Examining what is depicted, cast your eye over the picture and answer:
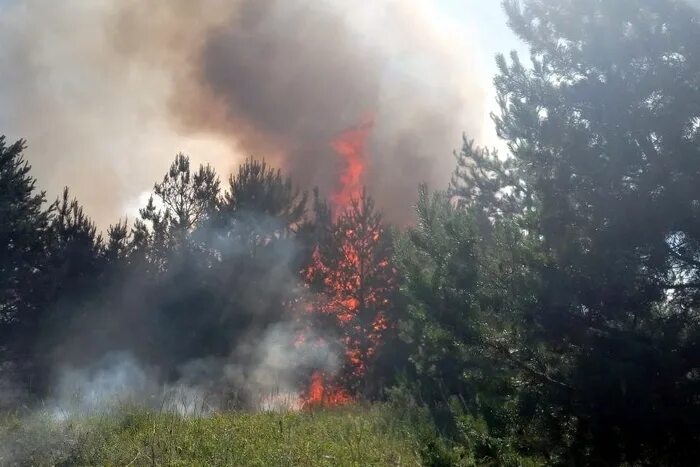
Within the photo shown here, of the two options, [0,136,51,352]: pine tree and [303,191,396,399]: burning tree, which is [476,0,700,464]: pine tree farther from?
[0,136,51,352]: pine tree

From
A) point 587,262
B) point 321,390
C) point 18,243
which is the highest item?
point 18,243

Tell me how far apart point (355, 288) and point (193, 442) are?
39.7 ft

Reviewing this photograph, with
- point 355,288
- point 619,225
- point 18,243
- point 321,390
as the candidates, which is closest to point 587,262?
point 619,225

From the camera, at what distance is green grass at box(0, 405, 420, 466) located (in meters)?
6.77

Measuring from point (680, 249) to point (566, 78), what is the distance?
7.43ft

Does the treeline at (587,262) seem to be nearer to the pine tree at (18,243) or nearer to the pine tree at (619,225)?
the pine tree at (619,225)

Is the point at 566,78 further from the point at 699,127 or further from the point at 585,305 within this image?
the point at 585,305

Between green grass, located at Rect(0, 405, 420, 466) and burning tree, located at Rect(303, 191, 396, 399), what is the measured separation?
9.34 meters

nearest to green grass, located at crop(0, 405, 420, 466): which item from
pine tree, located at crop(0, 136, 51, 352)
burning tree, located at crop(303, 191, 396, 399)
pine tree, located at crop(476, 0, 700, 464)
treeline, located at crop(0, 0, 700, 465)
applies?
treeline, located at crop(0, 0, 700, 465)

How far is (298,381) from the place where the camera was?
20328mm

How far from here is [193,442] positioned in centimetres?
742

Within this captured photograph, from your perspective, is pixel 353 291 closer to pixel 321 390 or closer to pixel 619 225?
pixel 321 390

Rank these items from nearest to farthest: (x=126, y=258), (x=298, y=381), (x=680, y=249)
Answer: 1. (x=680, y=249)
2. (x=298, y=381)
3. (x=126, y=258)

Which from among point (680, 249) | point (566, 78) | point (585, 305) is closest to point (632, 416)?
point (585, 305)
